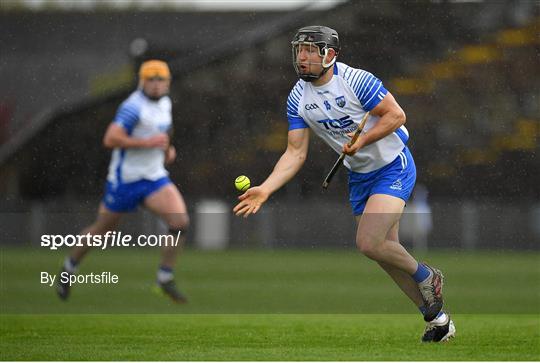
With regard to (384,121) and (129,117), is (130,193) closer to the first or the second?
(129,117)

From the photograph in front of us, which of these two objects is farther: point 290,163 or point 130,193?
point 130,193

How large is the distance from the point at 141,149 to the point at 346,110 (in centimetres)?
396

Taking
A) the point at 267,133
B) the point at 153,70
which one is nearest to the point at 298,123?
the point at 153,70

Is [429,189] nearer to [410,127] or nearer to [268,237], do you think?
[410,127]

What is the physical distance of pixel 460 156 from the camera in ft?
53.7

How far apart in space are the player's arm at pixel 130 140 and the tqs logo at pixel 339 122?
12.0 ft

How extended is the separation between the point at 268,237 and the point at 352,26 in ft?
10.2

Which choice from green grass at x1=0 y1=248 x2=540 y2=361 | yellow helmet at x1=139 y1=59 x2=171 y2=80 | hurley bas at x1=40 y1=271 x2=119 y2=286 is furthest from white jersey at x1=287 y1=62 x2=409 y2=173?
yellow helmet at x1=139 y1=59 x2=171 y2=80

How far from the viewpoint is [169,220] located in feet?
34.3

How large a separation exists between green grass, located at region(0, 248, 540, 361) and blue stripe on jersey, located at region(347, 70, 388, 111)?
1380mm

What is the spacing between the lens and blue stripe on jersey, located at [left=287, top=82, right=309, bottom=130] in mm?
7555

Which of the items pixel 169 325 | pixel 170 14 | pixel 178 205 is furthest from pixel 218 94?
pixel 169 325

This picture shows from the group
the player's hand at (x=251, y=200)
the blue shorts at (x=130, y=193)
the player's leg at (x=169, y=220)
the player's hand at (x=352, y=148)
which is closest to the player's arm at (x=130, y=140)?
the blue shorts at (x=130, y=193)

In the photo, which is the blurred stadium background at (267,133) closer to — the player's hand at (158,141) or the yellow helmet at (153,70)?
the yellow helmet at (153,70)
